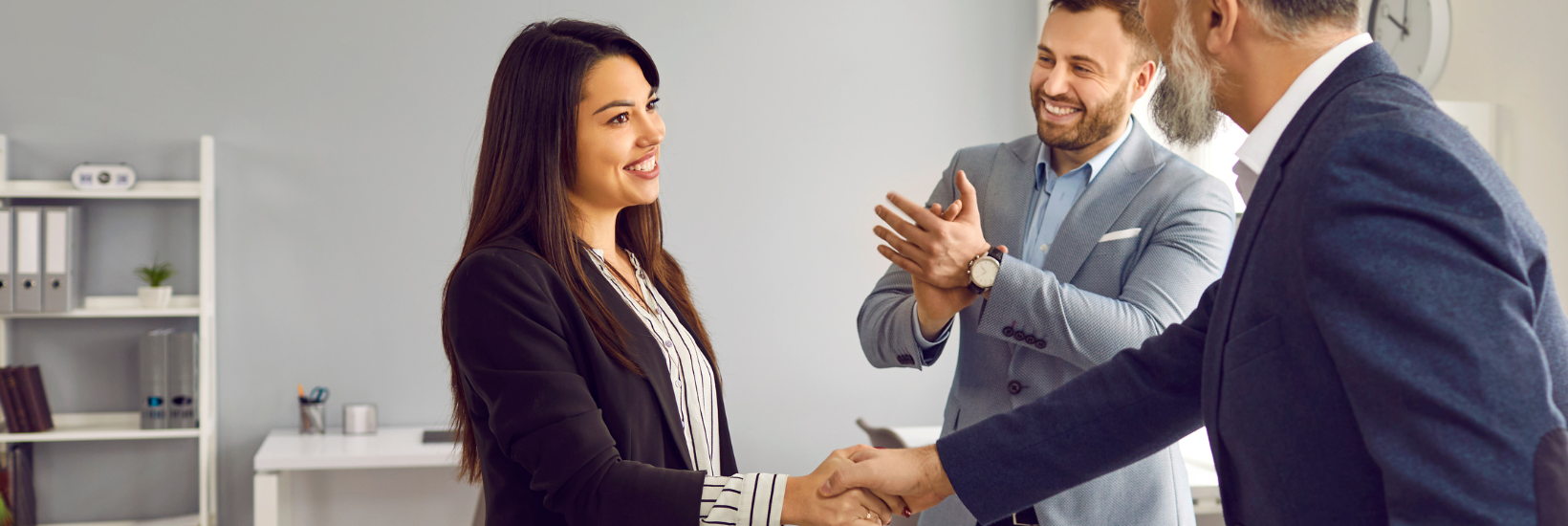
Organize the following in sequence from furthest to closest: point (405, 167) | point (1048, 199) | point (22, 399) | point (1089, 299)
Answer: point (405, 167)
point (22, 399)
point (1048, 199)
point (1089, 299)

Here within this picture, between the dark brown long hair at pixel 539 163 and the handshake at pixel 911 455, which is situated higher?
the dark brown long hair at pixel 539 163

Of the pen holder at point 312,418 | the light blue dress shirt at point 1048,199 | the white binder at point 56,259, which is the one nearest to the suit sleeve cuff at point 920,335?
the light blue dress shirt at point 1048,199

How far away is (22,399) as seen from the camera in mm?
3031

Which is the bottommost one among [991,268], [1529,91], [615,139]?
[991,268]

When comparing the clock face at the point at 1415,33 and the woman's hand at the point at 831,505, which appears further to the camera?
the clock face at the point at 1415,33

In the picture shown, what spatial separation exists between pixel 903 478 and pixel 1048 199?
56 cm

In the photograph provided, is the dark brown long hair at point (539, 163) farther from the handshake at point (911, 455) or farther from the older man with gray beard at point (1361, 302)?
the older man with gray beard at point (1361, 302)

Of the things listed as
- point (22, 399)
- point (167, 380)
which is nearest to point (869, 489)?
point (167, 380)

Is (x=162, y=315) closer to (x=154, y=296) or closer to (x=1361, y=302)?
(x=154, y=296)

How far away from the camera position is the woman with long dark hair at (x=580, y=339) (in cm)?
119

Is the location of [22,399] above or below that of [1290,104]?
below

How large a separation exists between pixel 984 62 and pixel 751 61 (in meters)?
0.92

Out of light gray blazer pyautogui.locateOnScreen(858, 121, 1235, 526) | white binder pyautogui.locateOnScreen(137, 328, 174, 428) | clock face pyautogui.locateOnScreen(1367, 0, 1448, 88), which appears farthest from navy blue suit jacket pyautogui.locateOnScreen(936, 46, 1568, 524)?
white binder pyautogui.locateOnScreen(137, 328, 174, 428)

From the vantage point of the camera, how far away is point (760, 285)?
373 centimetres
